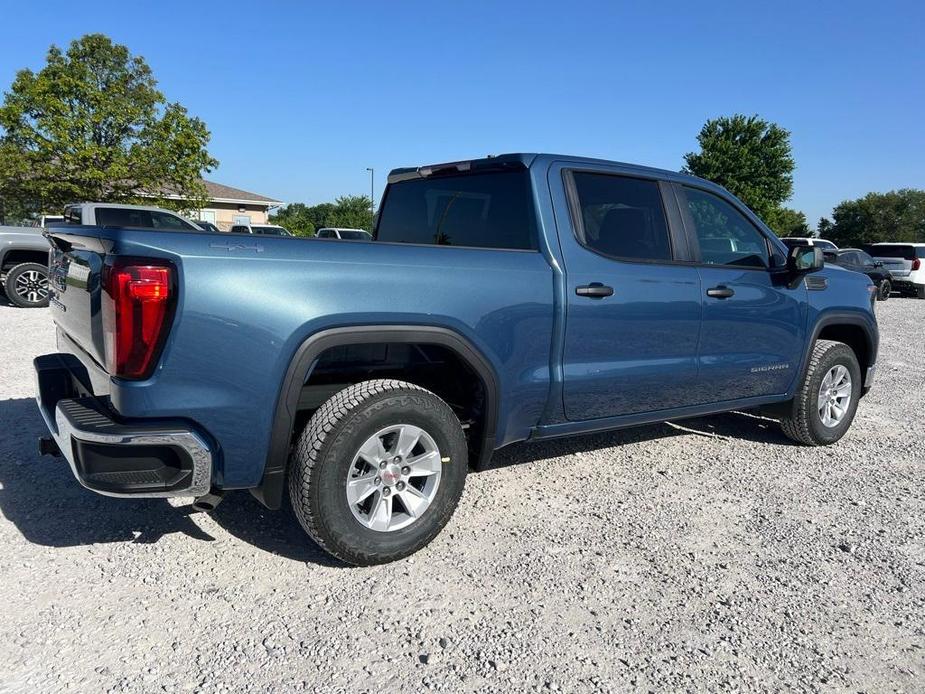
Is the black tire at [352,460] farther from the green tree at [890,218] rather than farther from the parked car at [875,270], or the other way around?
the green tree at [890,218]

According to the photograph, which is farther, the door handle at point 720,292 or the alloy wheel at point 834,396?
the alloy wheel at point 834,396

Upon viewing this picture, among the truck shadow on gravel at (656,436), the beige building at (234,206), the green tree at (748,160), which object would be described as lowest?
the truck shadow on gravel at (656,436)

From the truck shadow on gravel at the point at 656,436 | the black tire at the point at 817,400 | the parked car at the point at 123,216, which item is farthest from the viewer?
the parked car at the point at 123,216

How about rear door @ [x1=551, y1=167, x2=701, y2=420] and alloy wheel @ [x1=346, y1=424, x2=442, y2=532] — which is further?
rear door @ [x1=551, y1=167, x2=701, y2=420]

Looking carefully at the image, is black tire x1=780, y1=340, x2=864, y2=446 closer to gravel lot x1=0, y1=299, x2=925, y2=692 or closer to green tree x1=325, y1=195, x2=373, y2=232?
gravel lot x1=0, y1=299, x2=925, y2=692

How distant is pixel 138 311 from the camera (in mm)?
2498

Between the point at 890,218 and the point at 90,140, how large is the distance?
52.7 m

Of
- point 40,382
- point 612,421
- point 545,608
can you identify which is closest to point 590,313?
point 612,421

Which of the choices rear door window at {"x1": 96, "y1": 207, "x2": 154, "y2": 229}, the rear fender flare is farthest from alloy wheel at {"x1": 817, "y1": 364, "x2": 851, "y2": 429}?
rear door window at {"x1": 96, "y1": 207, "x2": 154, "y2": 229}

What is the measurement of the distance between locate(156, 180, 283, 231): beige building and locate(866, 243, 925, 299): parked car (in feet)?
103

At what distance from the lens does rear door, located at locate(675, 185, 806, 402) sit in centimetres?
419

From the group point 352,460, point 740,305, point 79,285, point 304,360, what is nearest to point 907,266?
point 740,305

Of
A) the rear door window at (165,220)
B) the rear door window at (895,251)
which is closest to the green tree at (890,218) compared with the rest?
the rear door window at (895,251)

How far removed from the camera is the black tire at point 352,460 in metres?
2.87
